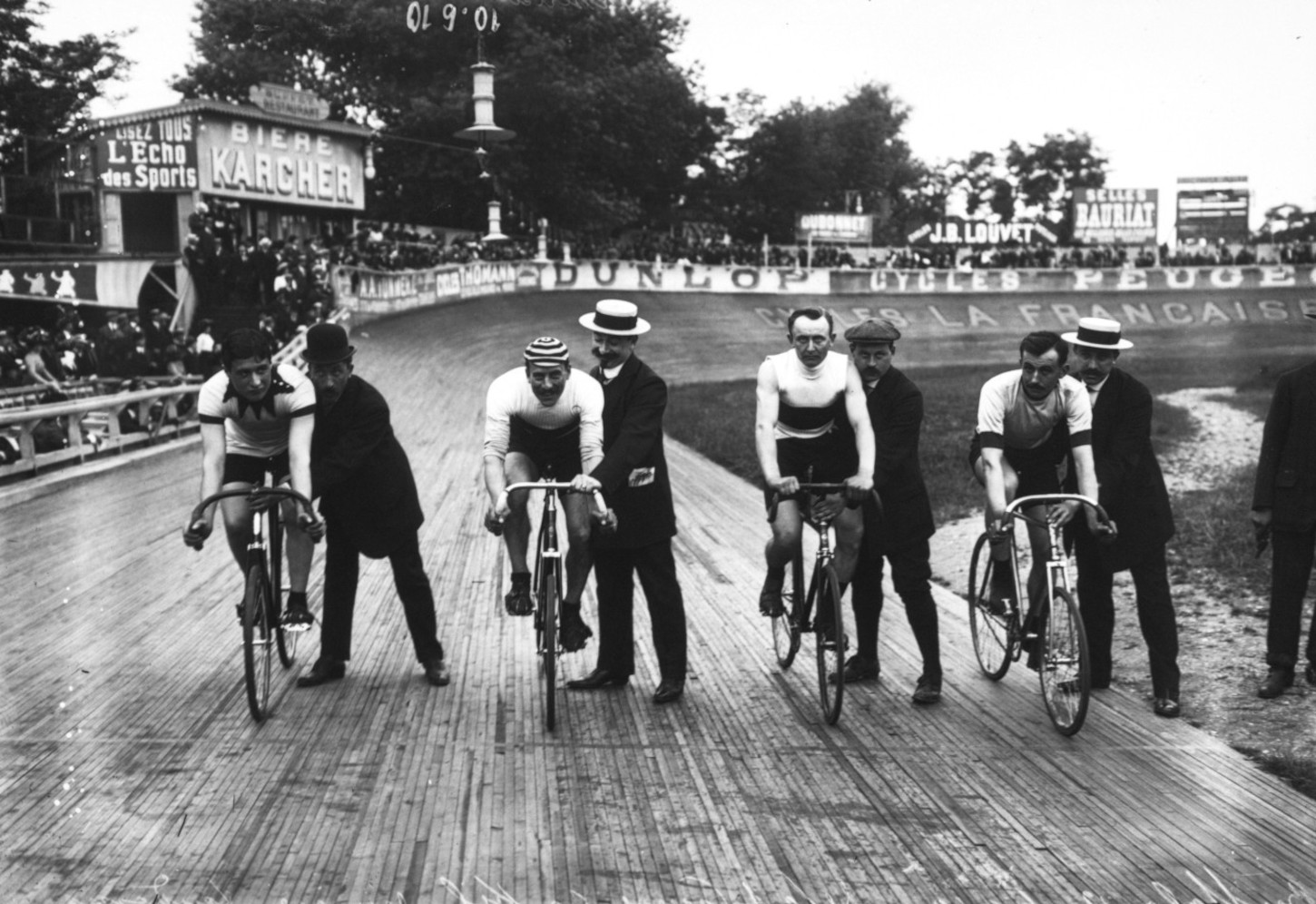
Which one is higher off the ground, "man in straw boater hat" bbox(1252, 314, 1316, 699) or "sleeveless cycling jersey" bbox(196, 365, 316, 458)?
"sleeveless cycling jersey" bbox(196, 365, 316, 458)

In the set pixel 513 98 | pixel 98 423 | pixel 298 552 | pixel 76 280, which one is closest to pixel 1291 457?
pixel 298 552

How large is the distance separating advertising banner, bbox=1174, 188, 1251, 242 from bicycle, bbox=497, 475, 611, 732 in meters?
71.4

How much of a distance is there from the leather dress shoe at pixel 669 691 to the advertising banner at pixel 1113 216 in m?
73.8

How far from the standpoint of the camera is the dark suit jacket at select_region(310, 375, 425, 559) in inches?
303

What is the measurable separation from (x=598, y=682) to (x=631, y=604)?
18.1 inches

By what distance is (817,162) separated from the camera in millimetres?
83000

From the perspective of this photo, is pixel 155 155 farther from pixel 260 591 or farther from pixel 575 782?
pixel 575 782

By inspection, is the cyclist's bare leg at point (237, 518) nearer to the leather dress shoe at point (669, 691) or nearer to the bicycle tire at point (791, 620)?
the leather dress shoe at point (669, 691)

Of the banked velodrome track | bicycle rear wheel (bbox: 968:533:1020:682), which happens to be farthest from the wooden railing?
bicycle rear wheel (bbox: 968:533:1020:682)

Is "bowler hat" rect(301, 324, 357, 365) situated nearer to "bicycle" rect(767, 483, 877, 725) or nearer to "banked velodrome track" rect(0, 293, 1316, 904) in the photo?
"banked velodrome track" rect(0, 293, 1316, 904)

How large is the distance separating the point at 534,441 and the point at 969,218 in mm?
73885

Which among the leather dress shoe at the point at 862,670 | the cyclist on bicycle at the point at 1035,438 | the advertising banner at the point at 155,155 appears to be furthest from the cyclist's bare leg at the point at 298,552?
the advertising banner at the point at 155,155

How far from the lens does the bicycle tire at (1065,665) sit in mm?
6555

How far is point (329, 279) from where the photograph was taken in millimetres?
35656
